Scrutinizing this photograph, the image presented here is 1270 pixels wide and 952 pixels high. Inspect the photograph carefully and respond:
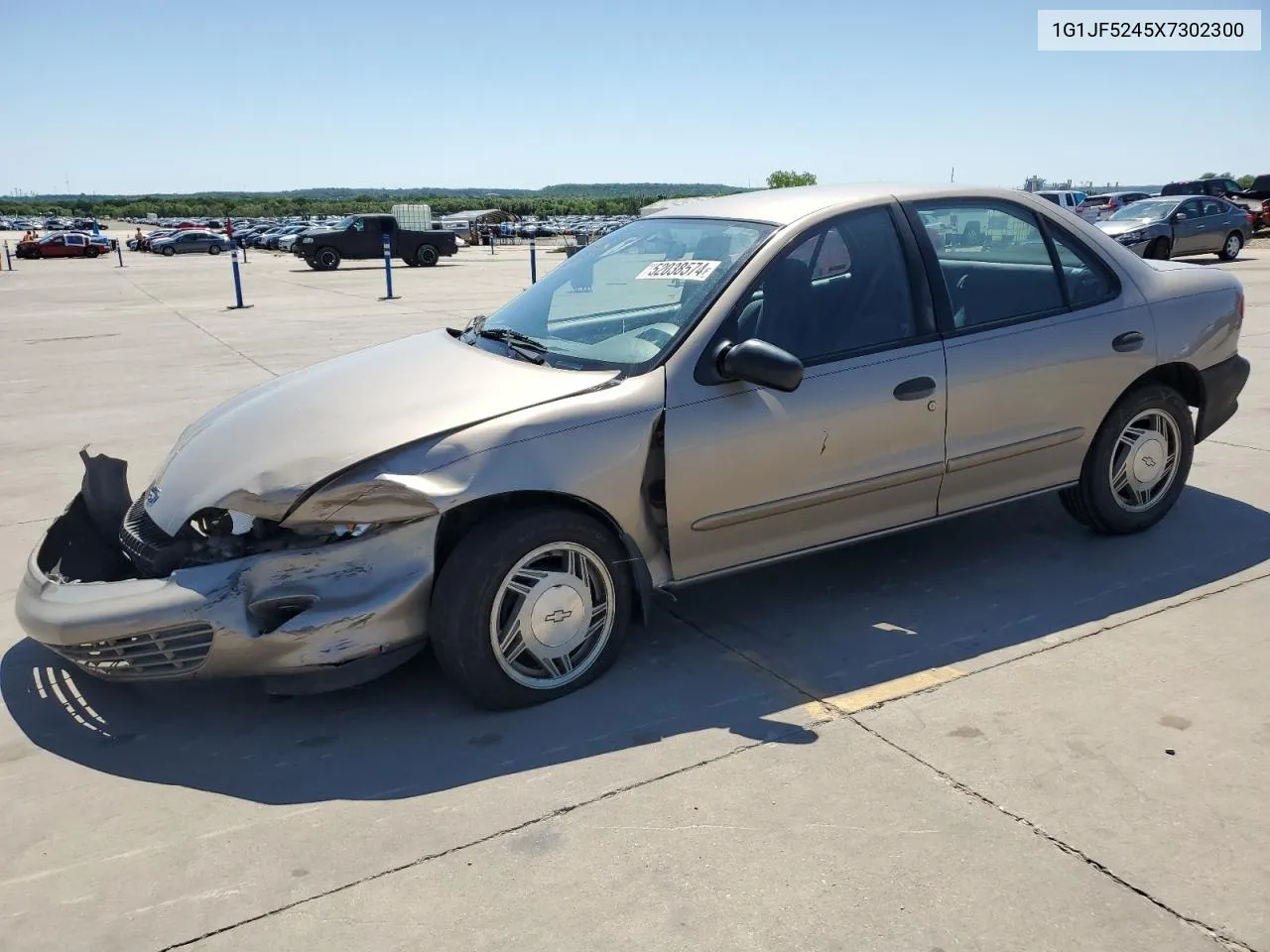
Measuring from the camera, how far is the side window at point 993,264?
14.1 feet

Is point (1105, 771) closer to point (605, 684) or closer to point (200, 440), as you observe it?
point (605, 684)

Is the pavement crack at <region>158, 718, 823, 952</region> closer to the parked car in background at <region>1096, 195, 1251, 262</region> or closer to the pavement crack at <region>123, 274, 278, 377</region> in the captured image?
the pavement crack at <region>123, 274, 278, 377</region>

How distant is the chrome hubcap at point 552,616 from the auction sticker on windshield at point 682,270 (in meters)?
1.16

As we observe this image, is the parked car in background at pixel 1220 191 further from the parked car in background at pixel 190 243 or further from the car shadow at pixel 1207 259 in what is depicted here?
the parked car in background at pixel 190 243

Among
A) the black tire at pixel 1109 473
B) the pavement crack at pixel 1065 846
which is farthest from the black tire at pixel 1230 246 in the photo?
the pavement crack at pixel 1065 846

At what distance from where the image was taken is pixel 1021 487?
14.9 feet

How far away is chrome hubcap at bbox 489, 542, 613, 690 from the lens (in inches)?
138

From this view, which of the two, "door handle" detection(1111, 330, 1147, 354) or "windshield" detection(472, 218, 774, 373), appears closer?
"windshield" detection(472, 218, 774, 373)

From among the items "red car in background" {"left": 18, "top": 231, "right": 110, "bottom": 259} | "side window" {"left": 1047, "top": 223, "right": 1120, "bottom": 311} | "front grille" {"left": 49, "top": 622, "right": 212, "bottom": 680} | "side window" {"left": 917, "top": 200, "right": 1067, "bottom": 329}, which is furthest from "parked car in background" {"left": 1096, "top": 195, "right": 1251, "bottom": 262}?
"red car in background" {"left": 18, "top": 231, "right": 110, "bottom": 259}

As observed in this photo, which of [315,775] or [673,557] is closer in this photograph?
[315,775]

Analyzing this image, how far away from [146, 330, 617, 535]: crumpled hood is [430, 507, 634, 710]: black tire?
1.23 ft

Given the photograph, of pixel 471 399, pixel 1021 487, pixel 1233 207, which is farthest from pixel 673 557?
pixel 1233 207

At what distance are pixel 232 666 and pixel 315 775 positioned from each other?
426 mm

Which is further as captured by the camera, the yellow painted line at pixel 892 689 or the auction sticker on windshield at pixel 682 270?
the auction sticker on windshield at pixel 682 270
